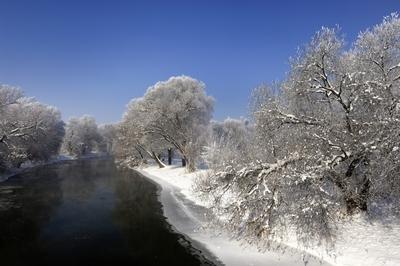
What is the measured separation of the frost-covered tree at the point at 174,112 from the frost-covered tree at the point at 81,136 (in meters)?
60.8

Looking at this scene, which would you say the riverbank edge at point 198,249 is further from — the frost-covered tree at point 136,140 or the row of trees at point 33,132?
the frost-covered tree at point 136,140

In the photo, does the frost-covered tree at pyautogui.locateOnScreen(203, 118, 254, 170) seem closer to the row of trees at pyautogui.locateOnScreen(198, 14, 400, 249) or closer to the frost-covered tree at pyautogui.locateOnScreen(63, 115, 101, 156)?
the row of trees at pyautogui.locateOnScreen(198, 14, 400, 249)

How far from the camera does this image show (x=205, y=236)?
836 inches

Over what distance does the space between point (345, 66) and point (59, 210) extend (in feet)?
74.0

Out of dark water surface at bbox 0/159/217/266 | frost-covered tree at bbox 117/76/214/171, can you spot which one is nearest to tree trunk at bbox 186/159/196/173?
frost-covered tree at bbox 117/76/214/171

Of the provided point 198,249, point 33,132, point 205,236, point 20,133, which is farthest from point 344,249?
point 33,132

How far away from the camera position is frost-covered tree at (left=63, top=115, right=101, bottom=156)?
115m

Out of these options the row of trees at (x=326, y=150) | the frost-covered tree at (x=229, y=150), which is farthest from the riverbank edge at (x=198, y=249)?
the frost-covered tree at (x=229, y=150)

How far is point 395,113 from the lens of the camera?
16.5 metres

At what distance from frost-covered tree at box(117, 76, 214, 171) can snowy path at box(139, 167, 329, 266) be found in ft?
53.1

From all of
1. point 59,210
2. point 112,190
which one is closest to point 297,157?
point 59,210

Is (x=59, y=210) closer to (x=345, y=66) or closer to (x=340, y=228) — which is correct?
(x=340, y=228)

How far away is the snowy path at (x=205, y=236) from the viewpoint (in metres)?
17.1

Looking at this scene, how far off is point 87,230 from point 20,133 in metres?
32.9
